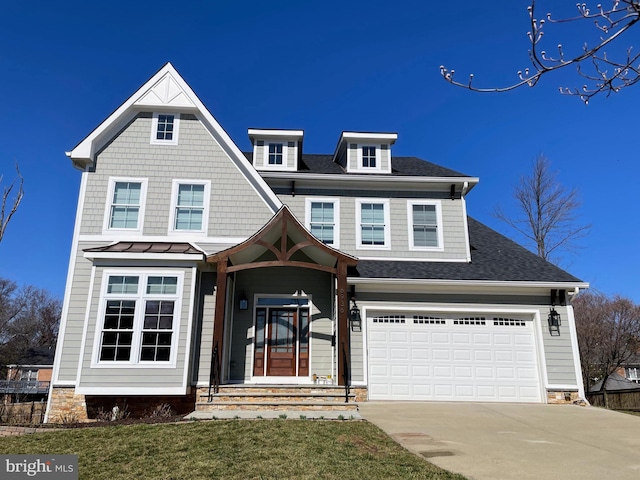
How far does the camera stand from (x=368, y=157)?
49.9 feet

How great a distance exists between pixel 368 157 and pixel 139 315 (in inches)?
343

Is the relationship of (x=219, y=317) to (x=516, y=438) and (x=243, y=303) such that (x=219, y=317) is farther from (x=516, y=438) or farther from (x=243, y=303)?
(x=516, y=438)

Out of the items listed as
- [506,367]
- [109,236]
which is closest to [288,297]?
[109,236]

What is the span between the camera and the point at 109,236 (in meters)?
12.0

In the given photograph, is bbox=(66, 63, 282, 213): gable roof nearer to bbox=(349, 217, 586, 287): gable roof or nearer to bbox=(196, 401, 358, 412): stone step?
bbox=(349, 217, 586, 287): gable roof

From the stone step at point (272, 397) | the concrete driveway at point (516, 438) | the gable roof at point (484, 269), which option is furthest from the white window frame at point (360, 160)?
the stone step at point (272, 397)

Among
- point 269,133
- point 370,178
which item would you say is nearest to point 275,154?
point 269,133

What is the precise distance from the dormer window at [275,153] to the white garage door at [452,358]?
613 centimetres

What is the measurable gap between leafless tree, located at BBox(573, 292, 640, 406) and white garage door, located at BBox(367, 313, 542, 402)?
12.9 m

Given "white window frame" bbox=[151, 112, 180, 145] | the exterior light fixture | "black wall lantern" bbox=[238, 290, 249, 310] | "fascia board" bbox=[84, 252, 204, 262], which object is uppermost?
"white window frame" bbox=[151, 112, 180, 145]

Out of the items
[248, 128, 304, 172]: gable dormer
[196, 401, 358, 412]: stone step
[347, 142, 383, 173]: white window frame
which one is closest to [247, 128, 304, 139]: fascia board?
[248, 128, 304, 172]: gable dormer

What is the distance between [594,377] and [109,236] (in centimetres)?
2575

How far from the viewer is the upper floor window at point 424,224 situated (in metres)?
14.0

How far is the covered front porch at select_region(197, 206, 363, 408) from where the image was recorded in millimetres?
11227
